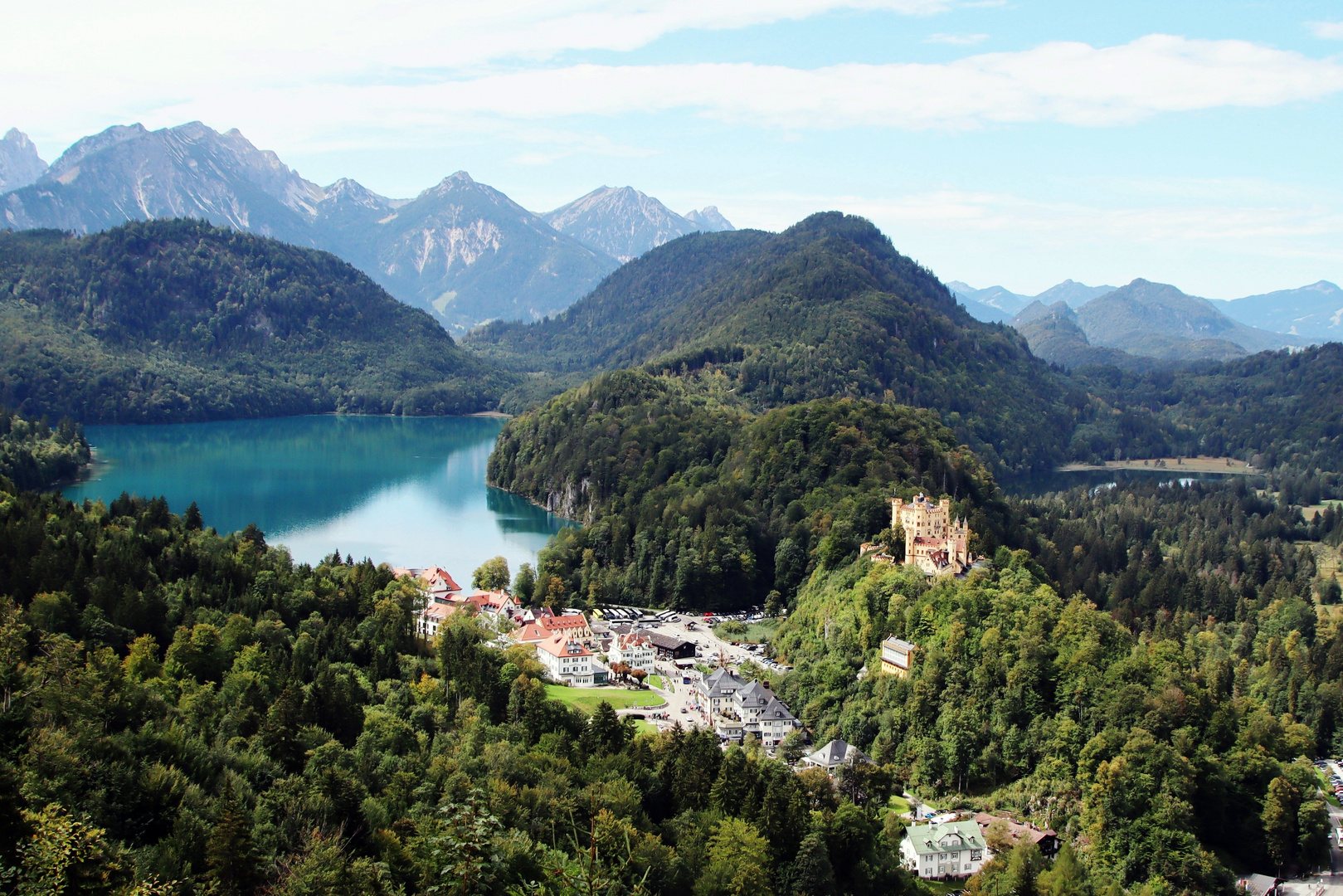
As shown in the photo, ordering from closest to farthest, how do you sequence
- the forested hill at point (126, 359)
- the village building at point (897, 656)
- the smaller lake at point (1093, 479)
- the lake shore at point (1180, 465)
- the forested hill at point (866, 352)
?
the village building at point (897, 656)
the smaller lake at point (1093, 479)
the forested hill at point (866, 352)
the forested hill at point (126, 359)
the lake shore at point (1180, 465)

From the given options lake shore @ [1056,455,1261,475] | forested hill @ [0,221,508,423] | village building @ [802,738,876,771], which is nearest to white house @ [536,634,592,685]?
village building @ [802,738,876,771]

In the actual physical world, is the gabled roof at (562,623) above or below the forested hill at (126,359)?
below

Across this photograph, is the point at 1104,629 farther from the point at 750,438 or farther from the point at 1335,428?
the point at 1335,428

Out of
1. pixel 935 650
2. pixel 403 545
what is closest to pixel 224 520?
pixel 403 545

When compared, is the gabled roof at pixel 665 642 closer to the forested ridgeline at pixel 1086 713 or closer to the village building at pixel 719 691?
the forested ridgeline at pixel 1086 713

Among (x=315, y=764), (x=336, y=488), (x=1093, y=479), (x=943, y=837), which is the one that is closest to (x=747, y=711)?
(x=943, y=837)

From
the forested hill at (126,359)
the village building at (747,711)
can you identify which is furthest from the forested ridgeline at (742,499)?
the forested hill at (126,359)

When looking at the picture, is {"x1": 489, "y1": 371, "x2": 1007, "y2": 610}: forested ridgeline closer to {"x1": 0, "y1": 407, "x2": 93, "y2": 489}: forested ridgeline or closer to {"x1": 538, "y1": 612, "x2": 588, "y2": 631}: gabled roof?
{"x1": 538, "y1": 612, "x2": 588, "y2": 631}: gabled roof
